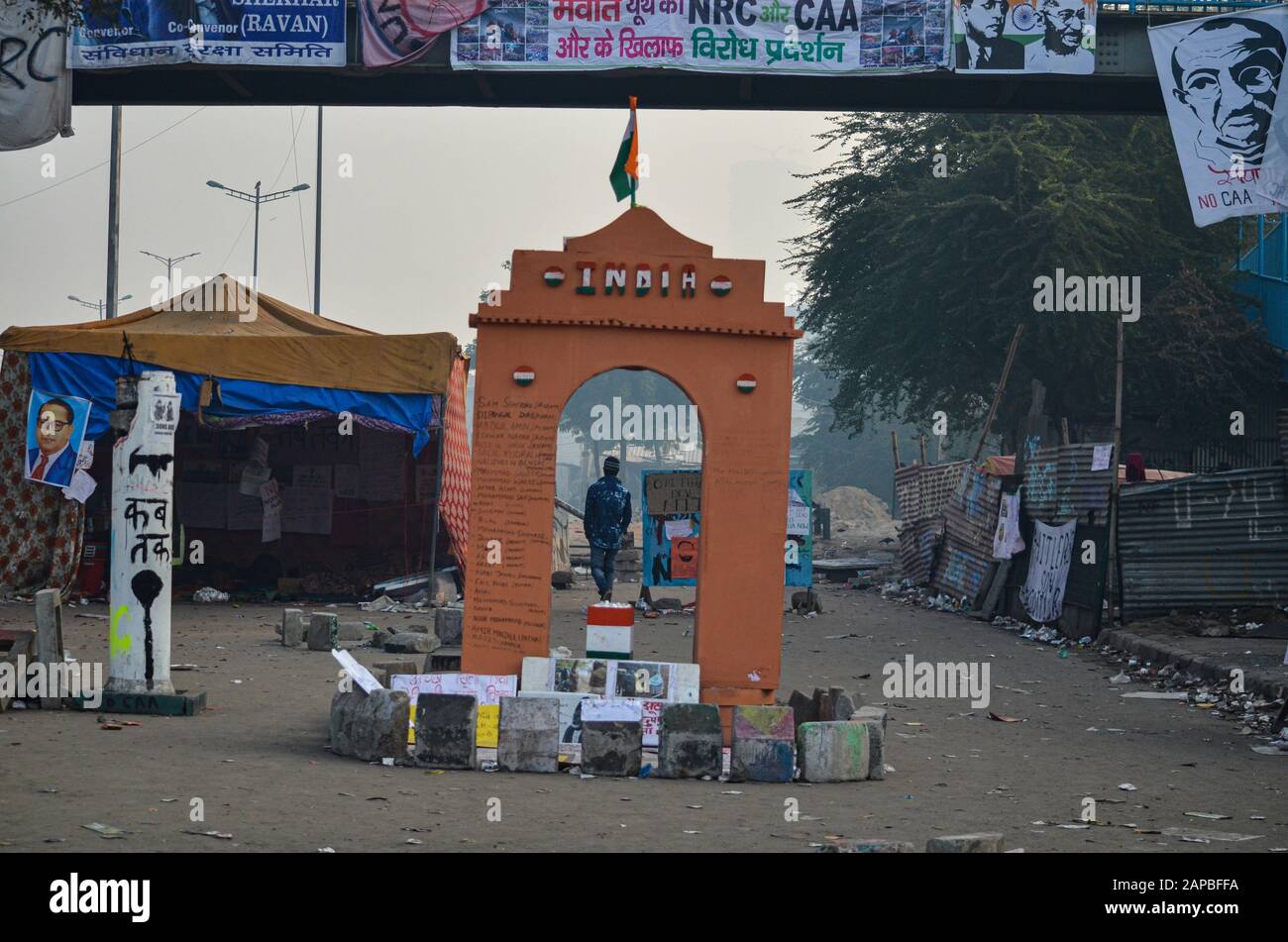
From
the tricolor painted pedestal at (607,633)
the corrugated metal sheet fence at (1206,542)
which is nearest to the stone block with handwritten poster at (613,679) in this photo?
the tricolor painted pedestal at (607,633)

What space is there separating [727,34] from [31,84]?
27.7 ft

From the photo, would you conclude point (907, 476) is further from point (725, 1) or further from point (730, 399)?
point (730, 399)

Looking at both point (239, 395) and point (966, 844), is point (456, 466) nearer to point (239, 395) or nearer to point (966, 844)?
point (239, 395)

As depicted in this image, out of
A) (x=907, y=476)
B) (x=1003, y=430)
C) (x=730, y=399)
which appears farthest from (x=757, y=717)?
(x=1003, y=430)

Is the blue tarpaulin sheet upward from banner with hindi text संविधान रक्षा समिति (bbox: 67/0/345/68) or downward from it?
downward

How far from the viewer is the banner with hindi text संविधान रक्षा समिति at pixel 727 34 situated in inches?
671

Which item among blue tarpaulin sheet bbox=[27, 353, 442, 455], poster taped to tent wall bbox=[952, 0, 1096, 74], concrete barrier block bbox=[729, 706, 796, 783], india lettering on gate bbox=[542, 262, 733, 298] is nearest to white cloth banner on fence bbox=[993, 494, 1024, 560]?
poster taped to tent wall bbox=[952, 0, 1096, 74]

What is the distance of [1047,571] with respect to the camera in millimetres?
20172

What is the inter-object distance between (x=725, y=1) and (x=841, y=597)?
40.2 feet

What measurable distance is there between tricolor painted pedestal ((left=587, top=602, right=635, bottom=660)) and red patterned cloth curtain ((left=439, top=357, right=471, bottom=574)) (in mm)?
10182

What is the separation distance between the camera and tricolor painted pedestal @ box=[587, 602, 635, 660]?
11.2m

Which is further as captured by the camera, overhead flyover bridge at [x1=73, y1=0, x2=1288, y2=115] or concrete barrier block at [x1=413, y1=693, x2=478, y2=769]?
overhead flyover bridge at [x1=73, y1=0, x2=1288, y2=115]

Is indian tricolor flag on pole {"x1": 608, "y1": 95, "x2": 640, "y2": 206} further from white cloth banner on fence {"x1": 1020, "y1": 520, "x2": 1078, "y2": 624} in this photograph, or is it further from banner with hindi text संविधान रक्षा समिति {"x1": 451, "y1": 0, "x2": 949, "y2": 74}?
white cloth banner on fence {"x1": 1020, "y1": 520, "x2": 1078, "y2": 624}

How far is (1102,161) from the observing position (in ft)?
101
